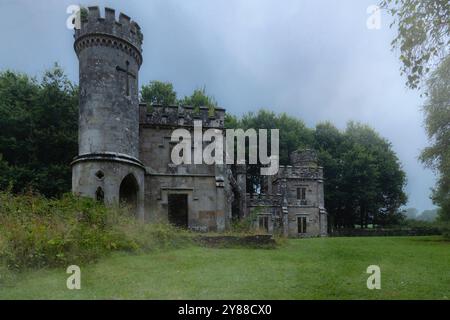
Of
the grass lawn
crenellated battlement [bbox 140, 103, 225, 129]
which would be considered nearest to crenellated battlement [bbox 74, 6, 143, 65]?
crenellated battlement [bbox 140, 103, 225, 129]

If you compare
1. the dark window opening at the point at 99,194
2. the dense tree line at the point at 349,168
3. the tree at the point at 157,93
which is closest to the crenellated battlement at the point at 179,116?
the dark window opening at the point at 99,194

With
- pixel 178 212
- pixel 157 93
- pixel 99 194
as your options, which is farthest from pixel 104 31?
pixel 157 93

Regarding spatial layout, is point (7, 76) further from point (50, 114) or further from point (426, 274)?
point (426, 274)

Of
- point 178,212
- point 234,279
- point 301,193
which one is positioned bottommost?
point 234,279

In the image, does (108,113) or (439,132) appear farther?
(439,132)

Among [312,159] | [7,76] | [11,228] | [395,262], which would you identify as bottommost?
[395,262]

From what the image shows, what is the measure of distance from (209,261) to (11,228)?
5178 millimetres

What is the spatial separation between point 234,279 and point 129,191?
11041 millimetres

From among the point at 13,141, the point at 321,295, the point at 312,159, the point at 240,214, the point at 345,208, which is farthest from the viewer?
the point at 345,208

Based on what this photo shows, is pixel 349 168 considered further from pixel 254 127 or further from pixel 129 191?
pixel 129 191

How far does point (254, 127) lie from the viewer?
44.8 meters

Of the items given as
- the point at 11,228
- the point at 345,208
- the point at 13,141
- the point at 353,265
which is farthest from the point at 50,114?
the point at 345,208

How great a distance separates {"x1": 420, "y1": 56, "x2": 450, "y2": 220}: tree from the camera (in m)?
23.2

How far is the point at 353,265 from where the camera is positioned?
11.2 metres
